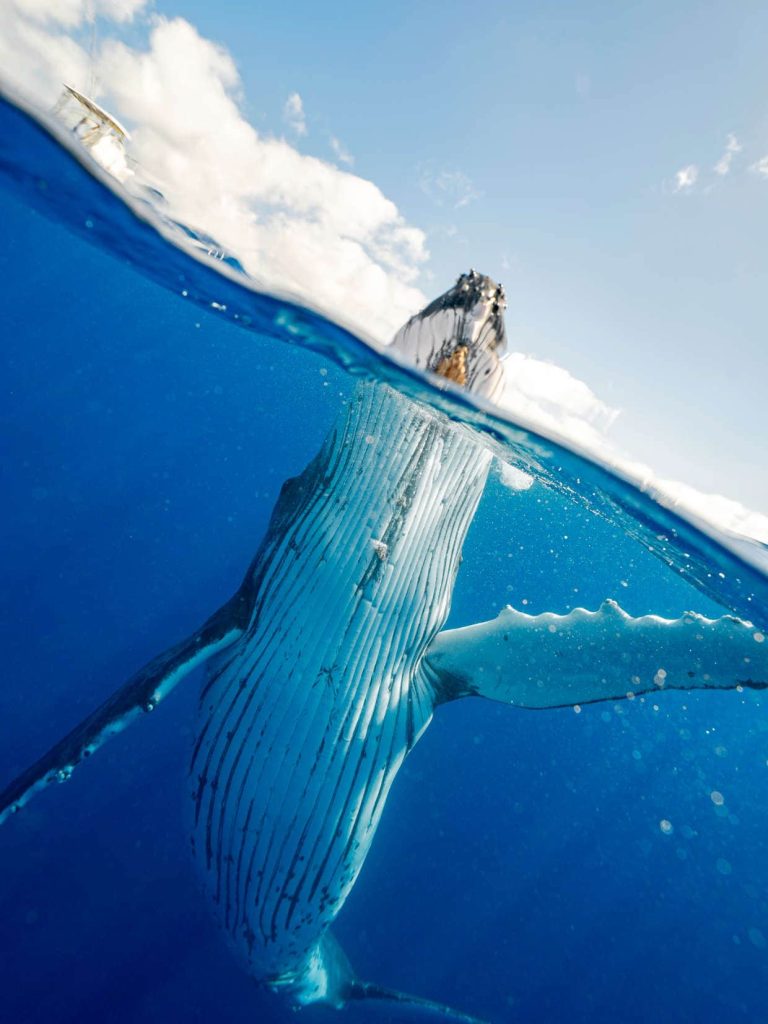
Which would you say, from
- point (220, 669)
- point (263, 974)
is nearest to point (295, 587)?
point (220, 669)

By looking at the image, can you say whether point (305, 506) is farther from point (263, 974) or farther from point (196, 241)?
point (196, 241)

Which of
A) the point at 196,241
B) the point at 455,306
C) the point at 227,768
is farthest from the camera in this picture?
the point at 196,241

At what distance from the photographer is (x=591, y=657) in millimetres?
3053

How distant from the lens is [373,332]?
5355 mm

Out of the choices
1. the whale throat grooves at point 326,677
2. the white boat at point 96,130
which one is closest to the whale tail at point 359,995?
the whale throat grooves at point 326,677

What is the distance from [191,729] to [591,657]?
103 inches

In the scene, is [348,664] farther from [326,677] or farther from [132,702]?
[132,702]

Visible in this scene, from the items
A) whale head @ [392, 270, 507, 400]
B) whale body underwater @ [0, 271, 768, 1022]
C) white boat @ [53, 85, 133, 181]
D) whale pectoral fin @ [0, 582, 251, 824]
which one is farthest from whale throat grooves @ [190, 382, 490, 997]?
white boat @ [53, 85, 133, 181]

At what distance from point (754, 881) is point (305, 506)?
154 ft

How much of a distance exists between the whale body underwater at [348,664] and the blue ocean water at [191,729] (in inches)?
42.8

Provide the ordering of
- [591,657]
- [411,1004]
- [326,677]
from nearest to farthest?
[326,677], [591,657], [411,1004]

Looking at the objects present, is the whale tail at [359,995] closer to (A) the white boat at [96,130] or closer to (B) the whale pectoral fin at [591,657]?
(B) the whale pectoral fin at [591,657]

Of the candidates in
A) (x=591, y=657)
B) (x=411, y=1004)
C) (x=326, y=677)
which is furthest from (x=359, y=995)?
(x=591, y=657)

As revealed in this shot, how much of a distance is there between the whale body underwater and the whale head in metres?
0.02
